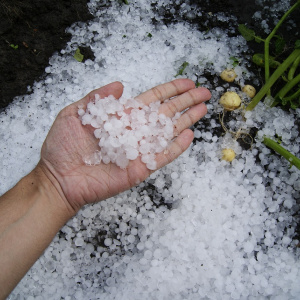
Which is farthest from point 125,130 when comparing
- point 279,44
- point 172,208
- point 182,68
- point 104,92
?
point 279,44

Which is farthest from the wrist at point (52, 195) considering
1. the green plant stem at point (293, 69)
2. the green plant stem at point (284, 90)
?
the green plant stem at point (293, 69)

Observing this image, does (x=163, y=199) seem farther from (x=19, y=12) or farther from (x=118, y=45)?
Answer: (x=19, y=12)

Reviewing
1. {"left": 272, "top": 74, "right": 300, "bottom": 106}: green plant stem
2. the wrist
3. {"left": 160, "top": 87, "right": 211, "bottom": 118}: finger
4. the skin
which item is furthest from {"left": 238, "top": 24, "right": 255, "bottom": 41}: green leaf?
the wrist

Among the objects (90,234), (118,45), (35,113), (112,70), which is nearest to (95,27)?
(118,45)

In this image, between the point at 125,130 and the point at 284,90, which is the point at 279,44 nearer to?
the point at 284,90

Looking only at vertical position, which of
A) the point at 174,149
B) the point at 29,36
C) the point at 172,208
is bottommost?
the point at 172,208

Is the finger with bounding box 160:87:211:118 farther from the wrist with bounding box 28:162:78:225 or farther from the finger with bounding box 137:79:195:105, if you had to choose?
the wrist with bounding box 28:162:78:225
